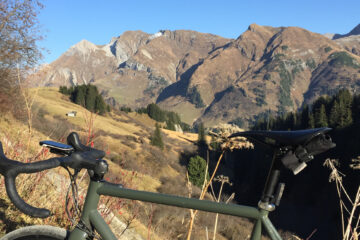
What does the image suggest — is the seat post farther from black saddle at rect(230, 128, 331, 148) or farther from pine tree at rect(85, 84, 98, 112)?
pine tree at rect(85, 84, 98, 112)

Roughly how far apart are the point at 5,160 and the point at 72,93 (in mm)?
90371

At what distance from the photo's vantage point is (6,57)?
13.7m

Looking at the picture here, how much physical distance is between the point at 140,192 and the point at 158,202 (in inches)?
5.6

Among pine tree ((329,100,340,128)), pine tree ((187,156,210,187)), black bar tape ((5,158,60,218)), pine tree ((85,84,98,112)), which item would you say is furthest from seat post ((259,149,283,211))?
pine tree ((85,84,98,112))

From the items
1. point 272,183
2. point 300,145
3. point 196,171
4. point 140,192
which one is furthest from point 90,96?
point 300,145

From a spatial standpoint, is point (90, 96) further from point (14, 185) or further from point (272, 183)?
point (272, 183)

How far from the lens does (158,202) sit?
1771 mm

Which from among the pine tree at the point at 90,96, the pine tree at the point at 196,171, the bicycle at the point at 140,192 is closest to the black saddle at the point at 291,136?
the bicycle at the point at 140,192

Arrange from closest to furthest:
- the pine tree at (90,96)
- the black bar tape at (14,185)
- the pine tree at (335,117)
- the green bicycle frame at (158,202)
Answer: the black bar tape at (14,185) < the green bicycle frame at (158,202) < the pine tree at (335,117) < the pine tree at (90,96)

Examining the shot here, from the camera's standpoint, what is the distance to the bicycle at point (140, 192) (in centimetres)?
154

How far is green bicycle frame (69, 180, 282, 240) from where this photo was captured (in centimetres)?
167

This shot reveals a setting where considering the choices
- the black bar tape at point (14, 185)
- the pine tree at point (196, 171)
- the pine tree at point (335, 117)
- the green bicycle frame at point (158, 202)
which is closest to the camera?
the black bar tape at point (14, 185)

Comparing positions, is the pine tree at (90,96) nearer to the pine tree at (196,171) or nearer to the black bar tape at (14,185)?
the pine tree at (196,171)

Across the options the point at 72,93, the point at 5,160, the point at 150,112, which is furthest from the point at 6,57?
the point at 150,112
